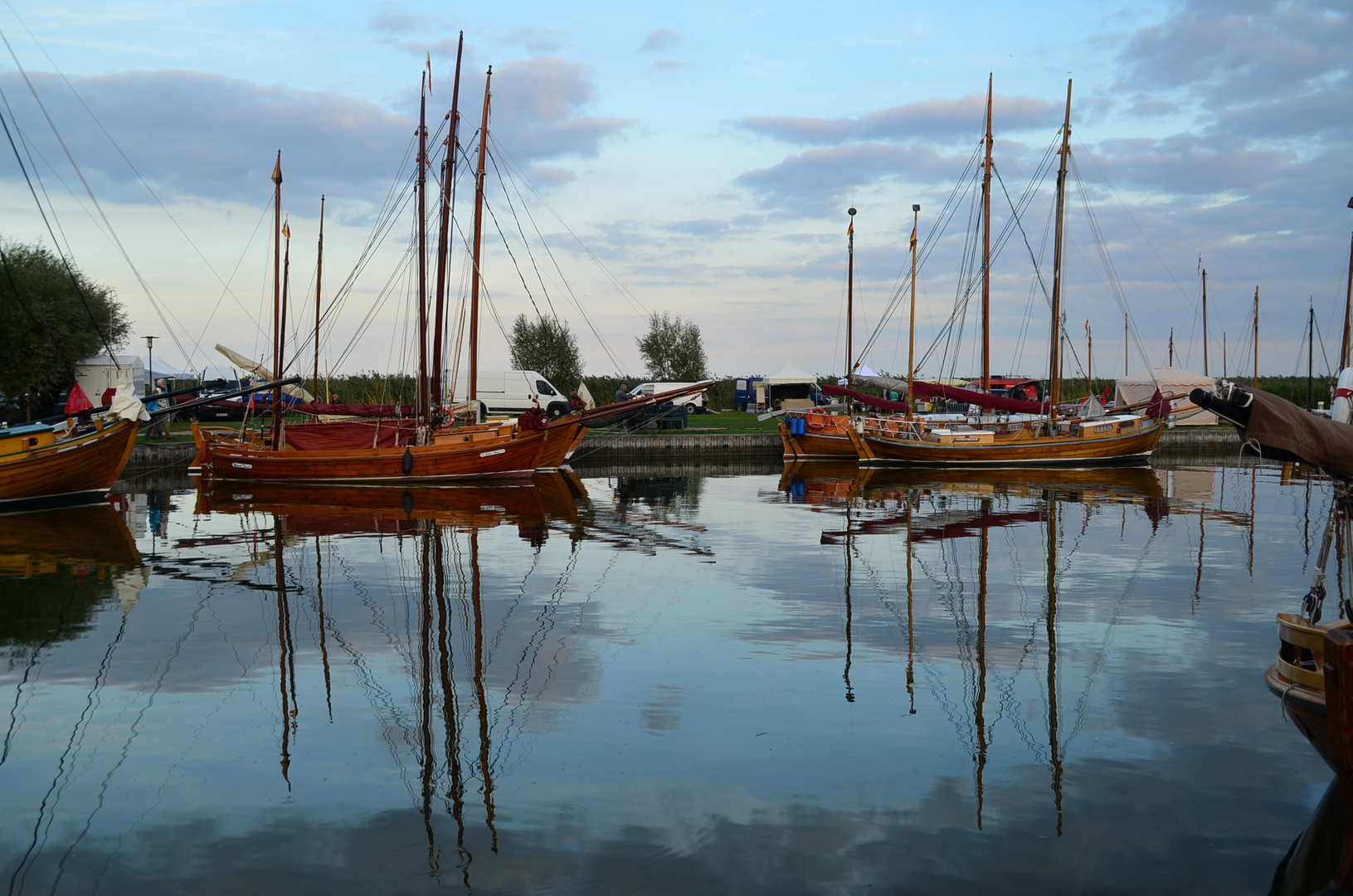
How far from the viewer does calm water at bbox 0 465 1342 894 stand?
16.6 ft

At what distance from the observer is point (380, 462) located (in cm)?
2733

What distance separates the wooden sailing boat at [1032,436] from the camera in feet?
107

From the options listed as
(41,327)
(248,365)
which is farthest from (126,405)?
(41,327)

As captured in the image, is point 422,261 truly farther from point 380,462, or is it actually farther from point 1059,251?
point 1059,251

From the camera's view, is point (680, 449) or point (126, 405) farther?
point (680, 449)

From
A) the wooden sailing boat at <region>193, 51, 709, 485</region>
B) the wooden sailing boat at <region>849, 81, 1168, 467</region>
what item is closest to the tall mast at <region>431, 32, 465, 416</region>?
the wooden sailing boat at <region>193, 51, 709, 485</region>

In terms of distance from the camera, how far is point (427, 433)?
91.0 ft

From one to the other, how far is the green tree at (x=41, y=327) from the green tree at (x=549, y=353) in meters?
24.5

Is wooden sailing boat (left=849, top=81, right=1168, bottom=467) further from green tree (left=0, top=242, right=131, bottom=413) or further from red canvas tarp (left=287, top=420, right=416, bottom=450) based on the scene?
green tree (left=0, top=242, right=131, bottom=413)

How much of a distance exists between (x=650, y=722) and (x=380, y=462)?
2169 centimetres

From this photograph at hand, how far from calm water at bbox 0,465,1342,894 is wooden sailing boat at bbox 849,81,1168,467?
17.8m

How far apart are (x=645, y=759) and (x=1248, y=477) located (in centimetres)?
2876

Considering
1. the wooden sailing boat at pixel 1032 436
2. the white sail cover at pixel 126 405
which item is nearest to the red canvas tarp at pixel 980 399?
the wooden sailing boat at pixel 1032 436

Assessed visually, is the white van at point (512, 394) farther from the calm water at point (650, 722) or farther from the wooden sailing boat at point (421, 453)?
the calm water at point (650, 722)
